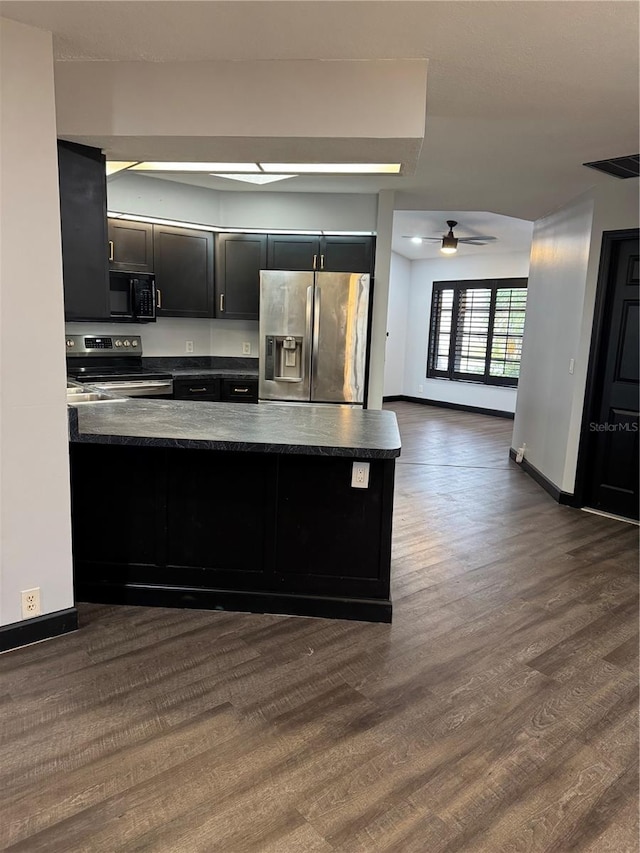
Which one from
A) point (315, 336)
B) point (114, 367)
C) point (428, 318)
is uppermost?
point (428, 318)

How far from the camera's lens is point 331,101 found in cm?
242

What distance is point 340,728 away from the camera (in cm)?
198

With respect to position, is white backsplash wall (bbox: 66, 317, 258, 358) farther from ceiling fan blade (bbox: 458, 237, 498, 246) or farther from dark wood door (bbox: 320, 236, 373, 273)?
ceiling fan blade (bbox: 458, 237, 498, 246)

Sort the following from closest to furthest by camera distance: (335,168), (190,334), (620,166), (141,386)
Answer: (335,168) → (620,166) → (141,386) → (190,334)

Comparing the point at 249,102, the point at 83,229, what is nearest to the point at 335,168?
the point at 249,102

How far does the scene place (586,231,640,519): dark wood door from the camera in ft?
13.8

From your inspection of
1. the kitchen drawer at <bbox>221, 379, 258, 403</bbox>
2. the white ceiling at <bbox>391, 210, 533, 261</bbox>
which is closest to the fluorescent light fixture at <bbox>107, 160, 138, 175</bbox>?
the kitchen drawer at <bbox>221, 379, 258, 403</bbox>

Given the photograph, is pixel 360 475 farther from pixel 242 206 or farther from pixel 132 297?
pixel 242 206

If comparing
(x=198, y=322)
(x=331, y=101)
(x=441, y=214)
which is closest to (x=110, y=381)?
(x=198, y=322)

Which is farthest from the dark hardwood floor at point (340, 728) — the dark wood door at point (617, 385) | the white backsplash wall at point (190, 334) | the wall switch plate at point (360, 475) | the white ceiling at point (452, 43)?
the white backsplash wall at point (190, 334)

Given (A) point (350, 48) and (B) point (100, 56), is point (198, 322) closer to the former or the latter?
(B) point (100, 56)

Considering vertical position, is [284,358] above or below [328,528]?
above

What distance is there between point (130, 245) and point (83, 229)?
2363mm

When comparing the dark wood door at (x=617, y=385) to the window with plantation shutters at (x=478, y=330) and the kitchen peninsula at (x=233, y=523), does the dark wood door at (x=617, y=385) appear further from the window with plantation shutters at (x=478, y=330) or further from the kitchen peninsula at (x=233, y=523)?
the window with plantation shutters at (x=478, y=330)
